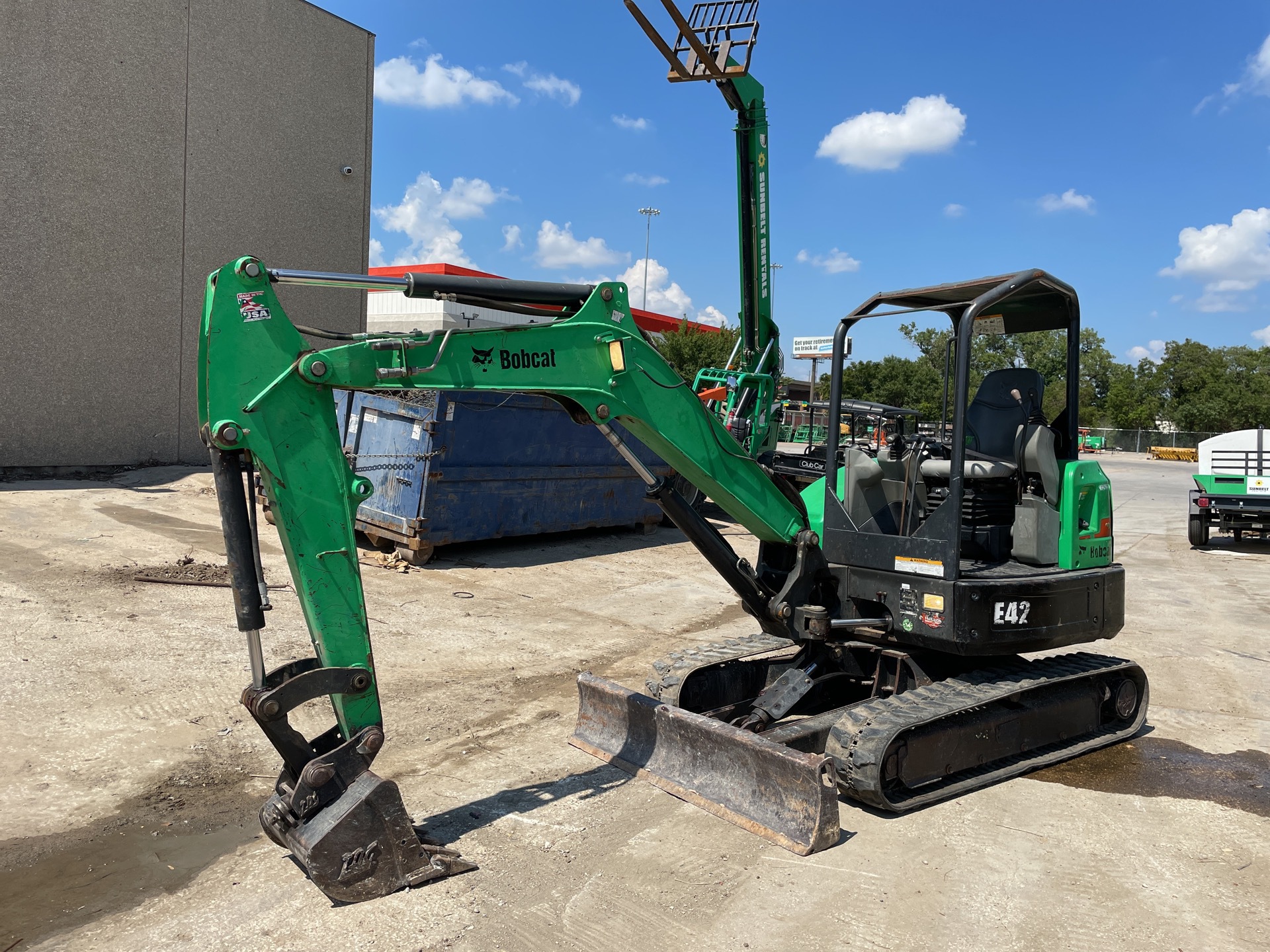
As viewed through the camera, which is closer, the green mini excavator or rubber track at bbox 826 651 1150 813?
the green mini excavator

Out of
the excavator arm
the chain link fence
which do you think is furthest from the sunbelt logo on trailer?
the chain link fence

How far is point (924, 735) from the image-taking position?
5.00m

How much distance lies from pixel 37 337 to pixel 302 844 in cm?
1414

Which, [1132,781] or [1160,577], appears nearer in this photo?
[1132,781]

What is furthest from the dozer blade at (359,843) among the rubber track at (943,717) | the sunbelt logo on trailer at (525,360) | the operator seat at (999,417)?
the operator seat at (999,417)

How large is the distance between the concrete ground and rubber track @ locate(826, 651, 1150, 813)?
11 cm

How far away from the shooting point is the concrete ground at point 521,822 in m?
3.70

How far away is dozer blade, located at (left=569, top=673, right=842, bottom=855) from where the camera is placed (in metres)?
4.40

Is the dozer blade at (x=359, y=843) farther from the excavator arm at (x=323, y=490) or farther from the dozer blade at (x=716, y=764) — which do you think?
the dozer blade at (x=716, y=764)

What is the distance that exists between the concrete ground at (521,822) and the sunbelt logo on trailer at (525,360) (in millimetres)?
2177

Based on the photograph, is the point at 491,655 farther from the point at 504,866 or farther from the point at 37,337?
the point at 37,337

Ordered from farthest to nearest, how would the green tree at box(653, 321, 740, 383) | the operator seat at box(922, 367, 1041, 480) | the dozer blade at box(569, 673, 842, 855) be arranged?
the green tree at box(653, 321, 740, 383)
the operator seat at box(922, 367, 1041, 480)
the dozer blade at box(569, 673, 842, 855)

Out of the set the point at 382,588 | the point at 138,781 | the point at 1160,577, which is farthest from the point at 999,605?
the point at 1160,577

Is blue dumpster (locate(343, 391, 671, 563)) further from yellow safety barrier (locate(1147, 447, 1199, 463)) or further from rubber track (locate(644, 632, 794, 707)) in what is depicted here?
yellow safety barrier (locate(1147, 447, 1199, 463))
